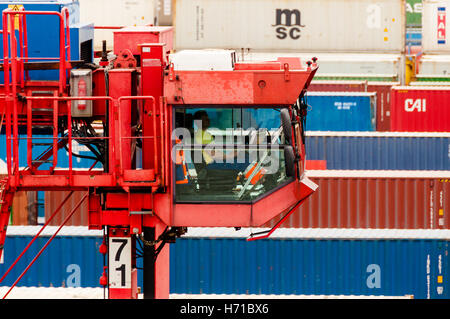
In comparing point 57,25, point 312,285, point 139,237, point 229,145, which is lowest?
point 312,285

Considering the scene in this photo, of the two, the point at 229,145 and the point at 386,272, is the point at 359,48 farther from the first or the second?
the point at 229,145

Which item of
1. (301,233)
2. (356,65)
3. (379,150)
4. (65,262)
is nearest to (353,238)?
(301,233)

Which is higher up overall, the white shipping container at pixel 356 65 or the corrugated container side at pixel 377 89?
the white shipping container at pixel 356 65

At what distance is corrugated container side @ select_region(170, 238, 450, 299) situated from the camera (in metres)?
21.6

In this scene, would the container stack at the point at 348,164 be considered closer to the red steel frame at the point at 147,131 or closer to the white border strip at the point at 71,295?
the white border strip at the point at 71,295

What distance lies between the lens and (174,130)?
1237 cm

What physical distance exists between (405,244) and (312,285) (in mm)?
2407

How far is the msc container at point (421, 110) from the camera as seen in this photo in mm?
35625

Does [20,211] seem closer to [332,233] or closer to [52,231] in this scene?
[52,231]

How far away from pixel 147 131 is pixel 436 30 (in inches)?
1405

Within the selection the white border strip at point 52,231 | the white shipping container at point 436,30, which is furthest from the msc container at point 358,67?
the white border strip at point 52,231

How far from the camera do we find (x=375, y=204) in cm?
2350

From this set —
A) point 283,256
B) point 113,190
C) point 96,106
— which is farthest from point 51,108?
point 283,256

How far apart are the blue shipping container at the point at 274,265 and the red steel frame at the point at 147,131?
28.3 ft
